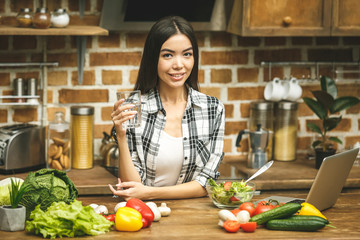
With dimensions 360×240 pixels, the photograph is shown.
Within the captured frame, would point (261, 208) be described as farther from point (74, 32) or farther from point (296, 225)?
point (74, 32)

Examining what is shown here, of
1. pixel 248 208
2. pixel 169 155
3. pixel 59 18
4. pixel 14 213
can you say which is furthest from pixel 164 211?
pixel 59 18

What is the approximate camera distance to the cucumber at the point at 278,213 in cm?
186

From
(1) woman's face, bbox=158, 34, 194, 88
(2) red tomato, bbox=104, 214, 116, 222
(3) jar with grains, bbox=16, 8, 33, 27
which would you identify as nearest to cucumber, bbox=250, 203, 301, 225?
(2) red tomato, bbox=104, 214, 116, 222

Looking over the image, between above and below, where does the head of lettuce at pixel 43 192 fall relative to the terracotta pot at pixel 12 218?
above

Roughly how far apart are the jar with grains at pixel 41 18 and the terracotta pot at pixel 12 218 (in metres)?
1.36

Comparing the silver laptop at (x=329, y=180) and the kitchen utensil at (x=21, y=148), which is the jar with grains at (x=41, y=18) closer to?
the kitchen utensil at (x=21, y=148)

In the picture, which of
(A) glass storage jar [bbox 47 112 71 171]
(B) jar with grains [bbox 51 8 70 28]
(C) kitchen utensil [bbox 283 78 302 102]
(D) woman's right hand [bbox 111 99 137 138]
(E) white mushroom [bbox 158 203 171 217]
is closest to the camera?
(E) white mushroom [bbox 158 203 171 217]

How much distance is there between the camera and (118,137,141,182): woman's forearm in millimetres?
2406

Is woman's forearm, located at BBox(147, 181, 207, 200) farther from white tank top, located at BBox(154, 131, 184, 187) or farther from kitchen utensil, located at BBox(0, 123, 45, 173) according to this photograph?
kitchen utensil, located at BBox(0, 123, 45, 173)

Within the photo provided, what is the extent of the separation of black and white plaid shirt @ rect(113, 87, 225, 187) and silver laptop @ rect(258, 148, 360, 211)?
1.75 ft

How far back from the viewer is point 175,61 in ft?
7.93

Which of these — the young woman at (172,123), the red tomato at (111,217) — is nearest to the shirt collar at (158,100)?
the young woman at (172,123)

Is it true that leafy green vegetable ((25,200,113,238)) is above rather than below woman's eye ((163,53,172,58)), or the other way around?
below

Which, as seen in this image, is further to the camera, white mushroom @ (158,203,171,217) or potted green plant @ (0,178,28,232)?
white mushroom @ (158,203,171,217)
